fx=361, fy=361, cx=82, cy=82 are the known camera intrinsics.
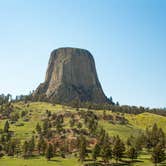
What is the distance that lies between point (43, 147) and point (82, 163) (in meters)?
29.7

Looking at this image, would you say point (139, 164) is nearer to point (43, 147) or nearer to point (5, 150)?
point (43, 147)

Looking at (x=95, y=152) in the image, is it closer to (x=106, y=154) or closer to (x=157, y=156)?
(x=106, y=154)

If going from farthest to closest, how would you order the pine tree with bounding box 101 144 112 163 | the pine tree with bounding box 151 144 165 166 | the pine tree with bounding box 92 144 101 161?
the pine tree with bounding box 92 144 101 161 → the pine tree with bounding box 101 144 112 163 → the pine tree with bounding box 151 144 165 166

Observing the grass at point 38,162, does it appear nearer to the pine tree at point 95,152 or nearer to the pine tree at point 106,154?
the pine tree at point 95,152

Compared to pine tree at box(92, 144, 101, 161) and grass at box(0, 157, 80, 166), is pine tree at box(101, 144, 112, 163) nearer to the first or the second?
pine tree at box(92, 144, 101, 161)

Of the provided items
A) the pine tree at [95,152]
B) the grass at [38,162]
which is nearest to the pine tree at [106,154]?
the pine tree at [95,152]

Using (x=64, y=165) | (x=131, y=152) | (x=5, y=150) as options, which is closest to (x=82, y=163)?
(x=64, y=165)

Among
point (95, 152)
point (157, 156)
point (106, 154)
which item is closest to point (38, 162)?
point (95, 152)

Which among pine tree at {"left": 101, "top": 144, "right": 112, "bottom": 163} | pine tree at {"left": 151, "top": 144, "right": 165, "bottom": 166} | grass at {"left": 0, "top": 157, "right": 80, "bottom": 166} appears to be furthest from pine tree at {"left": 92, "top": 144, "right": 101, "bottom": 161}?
pine tree at {"left": 151, "top": 144, "right": 165, "bottom": 166}

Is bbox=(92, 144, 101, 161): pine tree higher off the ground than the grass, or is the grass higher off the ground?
bbox=(92, 144, 101, 161): pine tree

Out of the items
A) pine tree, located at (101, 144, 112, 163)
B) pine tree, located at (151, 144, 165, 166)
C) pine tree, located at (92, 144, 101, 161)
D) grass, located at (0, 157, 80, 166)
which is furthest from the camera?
pine tree, located at (92, 144, 101, 161)

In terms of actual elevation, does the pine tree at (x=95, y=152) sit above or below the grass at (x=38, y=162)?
above

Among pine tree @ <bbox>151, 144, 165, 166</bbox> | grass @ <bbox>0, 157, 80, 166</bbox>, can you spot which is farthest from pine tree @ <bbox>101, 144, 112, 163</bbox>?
pine tree @ <bbox>151, 144, 165, 166</bbox>

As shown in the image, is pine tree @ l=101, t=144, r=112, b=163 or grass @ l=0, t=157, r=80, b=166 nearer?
grass @ l=0, t=157, r=80, b=166
